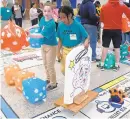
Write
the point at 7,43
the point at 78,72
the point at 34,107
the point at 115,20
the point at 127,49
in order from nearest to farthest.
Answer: the point at 78,72
the point at 7,43
the point at 34,107
the point at 115,20
the point at 127,49

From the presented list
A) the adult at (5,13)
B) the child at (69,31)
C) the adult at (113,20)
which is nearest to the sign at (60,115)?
the child at (69,31)

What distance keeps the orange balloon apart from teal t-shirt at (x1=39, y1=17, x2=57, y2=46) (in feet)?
0.87

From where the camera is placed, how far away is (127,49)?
4.50m

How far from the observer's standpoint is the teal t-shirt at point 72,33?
2.49 m

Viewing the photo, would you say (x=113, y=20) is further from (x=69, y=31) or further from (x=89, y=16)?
(x=69, y=31)

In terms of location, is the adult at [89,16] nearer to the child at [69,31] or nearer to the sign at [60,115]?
the child at [69,31]

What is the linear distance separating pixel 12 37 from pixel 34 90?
0.70m

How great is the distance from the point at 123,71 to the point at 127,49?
0.89m

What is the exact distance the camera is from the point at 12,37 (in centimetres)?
240

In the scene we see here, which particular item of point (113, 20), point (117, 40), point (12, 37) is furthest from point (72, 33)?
point (117, 40)

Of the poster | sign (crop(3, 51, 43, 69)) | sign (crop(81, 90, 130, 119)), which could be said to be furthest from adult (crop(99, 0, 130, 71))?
the poster

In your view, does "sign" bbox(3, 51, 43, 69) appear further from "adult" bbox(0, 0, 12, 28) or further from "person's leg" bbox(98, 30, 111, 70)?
"adult" bbox(0, 0, 12, 28)

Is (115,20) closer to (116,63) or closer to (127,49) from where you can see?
(116,63)

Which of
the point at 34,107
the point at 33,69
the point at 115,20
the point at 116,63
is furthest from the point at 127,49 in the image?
the point at 34,107
